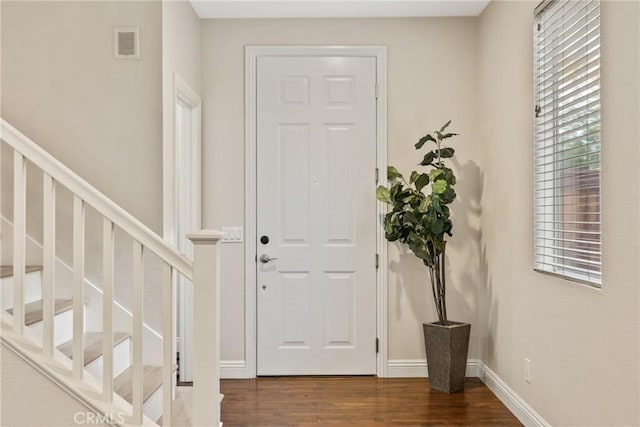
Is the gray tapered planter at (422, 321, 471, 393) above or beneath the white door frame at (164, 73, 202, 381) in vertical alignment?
beneath

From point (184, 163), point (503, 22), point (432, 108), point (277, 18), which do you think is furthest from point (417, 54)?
point (184, 163)

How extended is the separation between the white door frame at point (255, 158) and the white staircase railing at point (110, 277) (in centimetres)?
167

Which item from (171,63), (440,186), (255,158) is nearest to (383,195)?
(440,186)

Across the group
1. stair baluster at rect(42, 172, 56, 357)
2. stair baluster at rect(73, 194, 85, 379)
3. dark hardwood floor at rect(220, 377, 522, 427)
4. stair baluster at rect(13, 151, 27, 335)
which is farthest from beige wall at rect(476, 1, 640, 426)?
stair baluster at rect(13, 151, 27, 335)

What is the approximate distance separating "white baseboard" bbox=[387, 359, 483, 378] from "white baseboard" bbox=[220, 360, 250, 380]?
106 cm

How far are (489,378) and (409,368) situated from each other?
0.57 meters

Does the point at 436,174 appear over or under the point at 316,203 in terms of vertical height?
over

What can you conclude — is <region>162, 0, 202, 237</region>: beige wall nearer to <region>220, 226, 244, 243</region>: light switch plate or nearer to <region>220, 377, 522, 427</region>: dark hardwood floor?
<region>220, 226, 244, 243</region>: light switch plate

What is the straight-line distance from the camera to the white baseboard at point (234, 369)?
396 centimetres

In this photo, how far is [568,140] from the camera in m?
2.61

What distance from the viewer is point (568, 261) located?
263 centimetres

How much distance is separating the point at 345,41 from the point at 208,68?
3.41 feet

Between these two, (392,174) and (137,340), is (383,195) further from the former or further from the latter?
(137,340)

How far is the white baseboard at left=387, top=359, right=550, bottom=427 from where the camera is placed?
9.98ft
